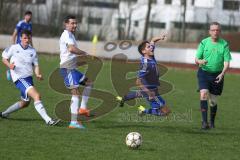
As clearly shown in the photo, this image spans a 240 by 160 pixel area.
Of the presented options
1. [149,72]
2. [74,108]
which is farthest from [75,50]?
[149,72]

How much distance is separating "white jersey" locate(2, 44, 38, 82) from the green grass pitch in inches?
37.1

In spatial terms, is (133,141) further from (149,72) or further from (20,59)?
(149,72)

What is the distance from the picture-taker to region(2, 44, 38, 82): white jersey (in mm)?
12047

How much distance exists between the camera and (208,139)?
11547 mm

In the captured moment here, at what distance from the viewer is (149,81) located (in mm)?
14281

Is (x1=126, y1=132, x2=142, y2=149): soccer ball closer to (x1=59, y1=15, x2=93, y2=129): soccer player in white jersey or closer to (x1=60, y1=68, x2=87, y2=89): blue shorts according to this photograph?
(x1=59, y1=15, x2=93, y2=129): soccer player in white jersey

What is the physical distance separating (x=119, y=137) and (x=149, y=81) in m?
3.36

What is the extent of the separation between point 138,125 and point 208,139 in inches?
73.0

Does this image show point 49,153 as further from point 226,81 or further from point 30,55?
point 226,81

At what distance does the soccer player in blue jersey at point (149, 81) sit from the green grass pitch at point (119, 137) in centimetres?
23

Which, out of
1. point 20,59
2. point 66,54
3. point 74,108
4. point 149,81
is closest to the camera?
point 20,59

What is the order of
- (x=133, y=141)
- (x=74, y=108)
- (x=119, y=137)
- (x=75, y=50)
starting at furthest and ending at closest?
(x=74, y=108) → (x=75, y=50) → (x=119, y=137) → (x=133, y=141)

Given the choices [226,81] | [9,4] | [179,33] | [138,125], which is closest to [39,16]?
[9,4]

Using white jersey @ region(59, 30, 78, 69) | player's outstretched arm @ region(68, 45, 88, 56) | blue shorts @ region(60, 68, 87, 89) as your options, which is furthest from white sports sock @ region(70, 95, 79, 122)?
player's outstretched arm @ region(68, 45, 88, 56)
